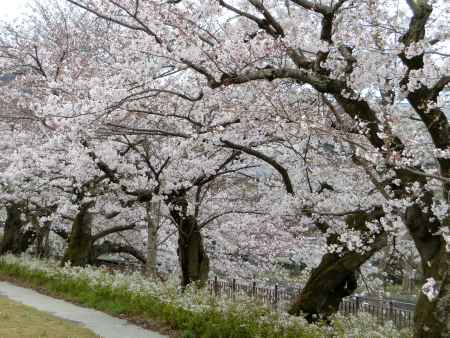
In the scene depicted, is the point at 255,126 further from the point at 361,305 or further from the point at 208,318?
the point at 361,305

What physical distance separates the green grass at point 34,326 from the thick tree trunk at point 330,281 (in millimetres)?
3656

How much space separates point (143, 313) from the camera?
10.9m

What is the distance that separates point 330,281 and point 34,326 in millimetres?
5174

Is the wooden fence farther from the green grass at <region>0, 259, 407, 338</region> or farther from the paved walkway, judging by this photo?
the paved walkway

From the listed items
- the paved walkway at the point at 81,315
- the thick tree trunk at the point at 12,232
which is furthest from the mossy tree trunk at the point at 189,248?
the thick tree trunk at the point at 12,232

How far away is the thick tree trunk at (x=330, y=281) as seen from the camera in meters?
9.14

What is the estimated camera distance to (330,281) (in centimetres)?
940

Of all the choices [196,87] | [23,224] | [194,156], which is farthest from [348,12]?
[23,224]

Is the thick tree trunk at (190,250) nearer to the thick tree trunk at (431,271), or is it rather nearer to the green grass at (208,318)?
the green grass at (208,318)

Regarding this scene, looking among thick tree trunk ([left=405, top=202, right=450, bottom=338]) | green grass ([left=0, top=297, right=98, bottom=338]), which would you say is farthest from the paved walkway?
thick tree trunk ([left=405, top=202, right=450, bottom=338])

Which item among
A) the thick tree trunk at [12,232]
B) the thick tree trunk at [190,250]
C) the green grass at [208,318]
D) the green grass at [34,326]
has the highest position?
the thick tree trunk at [12,232]

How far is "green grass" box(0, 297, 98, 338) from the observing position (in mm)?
8656

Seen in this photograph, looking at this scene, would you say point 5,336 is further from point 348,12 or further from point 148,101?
point 348,12

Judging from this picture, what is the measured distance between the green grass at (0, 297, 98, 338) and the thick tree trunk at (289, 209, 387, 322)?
3.66 metres
